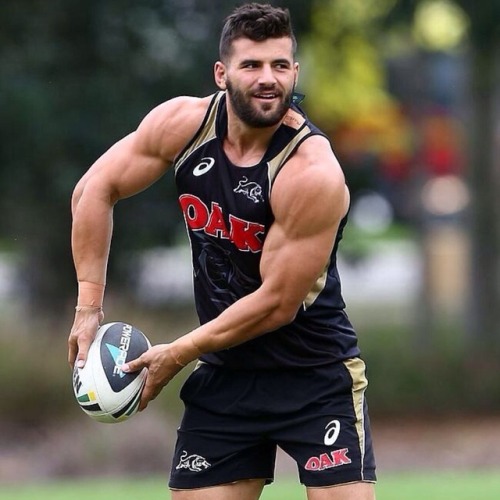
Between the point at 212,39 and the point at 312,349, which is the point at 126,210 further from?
the point at 312,349

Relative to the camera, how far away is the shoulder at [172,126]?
5746 millimetres

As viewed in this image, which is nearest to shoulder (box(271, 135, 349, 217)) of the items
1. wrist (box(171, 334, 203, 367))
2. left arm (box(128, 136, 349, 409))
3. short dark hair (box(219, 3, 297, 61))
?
left arm (box(128, 136, 349, 409))

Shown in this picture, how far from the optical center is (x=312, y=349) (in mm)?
5785

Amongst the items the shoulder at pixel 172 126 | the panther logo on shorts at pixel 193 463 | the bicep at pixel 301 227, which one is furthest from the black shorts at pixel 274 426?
the shoulder at pixel 172 126

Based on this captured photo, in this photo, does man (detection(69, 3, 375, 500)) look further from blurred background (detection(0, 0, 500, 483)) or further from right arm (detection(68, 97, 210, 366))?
blurred background (detection(0, 0, 500, 483))

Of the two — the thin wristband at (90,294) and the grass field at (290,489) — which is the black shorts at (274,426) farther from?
the grass field at (290,489)

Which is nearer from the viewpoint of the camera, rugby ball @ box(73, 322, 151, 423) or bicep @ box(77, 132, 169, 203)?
rugby ball @ box(73, 322, 151, 423)

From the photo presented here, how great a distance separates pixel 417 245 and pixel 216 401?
13.7 meters

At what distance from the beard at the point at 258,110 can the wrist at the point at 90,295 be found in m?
1.07

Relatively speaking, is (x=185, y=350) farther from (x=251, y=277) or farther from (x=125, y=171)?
(x=125, y=171)

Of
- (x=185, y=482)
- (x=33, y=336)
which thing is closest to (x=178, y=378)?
(x=33, y=336)

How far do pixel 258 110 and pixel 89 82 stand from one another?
33.0 ft

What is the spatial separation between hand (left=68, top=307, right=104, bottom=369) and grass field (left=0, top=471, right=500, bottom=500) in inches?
183

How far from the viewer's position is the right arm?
19.1 feet
